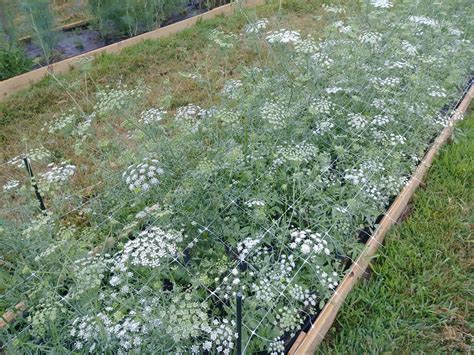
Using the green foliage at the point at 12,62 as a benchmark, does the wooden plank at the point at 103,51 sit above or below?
below

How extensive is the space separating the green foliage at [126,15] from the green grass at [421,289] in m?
4.06

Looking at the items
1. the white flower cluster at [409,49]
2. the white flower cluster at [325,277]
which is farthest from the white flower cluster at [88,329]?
the white flower cluster at [409,49]

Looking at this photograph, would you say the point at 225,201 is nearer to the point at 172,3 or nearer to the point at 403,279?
the point at 403,279

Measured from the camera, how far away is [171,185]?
2.22 metres

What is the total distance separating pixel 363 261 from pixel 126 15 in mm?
4295

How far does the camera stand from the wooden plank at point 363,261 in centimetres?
194

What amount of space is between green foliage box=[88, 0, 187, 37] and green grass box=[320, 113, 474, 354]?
4061 millimetres

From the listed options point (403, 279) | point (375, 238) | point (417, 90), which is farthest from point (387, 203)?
point (417, 90)

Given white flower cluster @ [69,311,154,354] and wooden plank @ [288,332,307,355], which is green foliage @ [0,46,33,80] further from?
wooden plank @ [288,332,307,355]

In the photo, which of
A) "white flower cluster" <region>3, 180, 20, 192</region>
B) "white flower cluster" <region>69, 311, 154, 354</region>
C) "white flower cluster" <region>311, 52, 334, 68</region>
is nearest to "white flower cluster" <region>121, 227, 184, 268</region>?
"white flower cluster" <region>69, 311, 154, 354</region>

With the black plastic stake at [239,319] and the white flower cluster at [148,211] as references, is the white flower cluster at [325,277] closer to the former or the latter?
the black plastic stake at [239,319]

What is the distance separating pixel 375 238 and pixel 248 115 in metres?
1.09

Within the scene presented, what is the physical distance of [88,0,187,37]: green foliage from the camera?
197 inches

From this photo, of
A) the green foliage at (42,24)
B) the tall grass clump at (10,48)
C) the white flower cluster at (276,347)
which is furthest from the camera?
the green foliage at (42,24)
